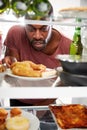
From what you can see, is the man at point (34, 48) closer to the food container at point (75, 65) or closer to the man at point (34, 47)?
the man at point (34, 47)

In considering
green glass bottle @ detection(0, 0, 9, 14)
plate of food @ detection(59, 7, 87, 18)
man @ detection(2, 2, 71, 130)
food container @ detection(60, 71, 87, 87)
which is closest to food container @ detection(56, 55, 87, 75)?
food container @ detection(60, 71, 87, 87)

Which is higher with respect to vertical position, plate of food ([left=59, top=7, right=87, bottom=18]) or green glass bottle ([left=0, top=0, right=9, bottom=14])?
green glass bottle ([left=0, top=0, right=9, bottom=14])

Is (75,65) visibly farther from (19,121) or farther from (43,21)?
(19,121)

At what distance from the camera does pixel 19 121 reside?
0.83 metres

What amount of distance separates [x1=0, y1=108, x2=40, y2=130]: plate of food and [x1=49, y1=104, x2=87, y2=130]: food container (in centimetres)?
8

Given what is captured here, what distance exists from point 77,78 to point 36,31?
1.56 feet

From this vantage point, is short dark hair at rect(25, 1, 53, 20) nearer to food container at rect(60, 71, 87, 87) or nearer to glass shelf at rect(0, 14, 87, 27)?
glass shelf at rect(0, 14, 87, 27)

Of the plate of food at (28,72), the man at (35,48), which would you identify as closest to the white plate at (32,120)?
the plate of food at (28,72)

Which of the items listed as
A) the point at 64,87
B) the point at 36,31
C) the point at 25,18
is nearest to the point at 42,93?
the point at 64,87

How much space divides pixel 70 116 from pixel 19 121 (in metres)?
0.19

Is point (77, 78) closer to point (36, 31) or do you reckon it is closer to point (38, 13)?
point (38, 13)

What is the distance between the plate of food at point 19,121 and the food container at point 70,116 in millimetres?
84

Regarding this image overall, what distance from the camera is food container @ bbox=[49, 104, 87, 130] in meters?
0.81

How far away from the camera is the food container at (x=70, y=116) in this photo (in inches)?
32.0
